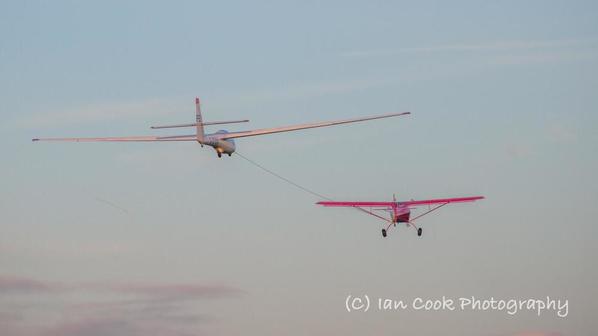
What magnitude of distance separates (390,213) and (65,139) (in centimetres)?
2710

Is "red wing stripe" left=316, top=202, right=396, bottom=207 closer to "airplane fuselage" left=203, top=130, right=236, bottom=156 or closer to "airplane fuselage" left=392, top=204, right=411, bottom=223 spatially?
"airplane fuselage" left=392, top=204, right=411, bottom=223

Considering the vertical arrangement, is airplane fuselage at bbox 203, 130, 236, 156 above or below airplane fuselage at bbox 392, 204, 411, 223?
above

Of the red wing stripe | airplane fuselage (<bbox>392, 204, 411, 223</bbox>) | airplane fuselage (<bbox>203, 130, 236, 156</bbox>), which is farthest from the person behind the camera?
airplane fuselage (<bbox>392, 204, 411, 223</bbox>)

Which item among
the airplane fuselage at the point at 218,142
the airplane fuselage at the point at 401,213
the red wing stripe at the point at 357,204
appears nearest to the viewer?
the airplane fuselage at the point at 218,142

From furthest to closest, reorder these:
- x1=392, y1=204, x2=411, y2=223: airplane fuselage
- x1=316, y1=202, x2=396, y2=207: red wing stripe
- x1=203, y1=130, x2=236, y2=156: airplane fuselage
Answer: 1. x1=392, y1=204, x2=411, y2=223: airplane fuselage
2. x1=316, y1=202, x2=396, y2=207: red wing stripe
3. x1=203, y1=130, x2=236, y2=156: airplane fuselage

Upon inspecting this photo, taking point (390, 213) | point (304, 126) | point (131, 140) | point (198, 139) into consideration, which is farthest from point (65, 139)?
point (390, 213)

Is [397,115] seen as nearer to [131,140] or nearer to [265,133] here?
[265,133]

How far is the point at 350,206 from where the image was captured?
103250 millimetres

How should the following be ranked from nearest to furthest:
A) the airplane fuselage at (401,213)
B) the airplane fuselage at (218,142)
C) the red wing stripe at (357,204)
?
the airplane fuselage at (218,142) → the red wing stripe at (357,204) → the airplane fuselage at (401,213)

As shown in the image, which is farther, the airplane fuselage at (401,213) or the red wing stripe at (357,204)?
the airplane fuselage at (401,213)

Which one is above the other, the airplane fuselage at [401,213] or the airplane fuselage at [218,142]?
the airplane fuselage at [218,142]

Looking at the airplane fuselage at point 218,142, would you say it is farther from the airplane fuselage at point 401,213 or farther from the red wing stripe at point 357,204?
the airplane fuselage at point 401,213

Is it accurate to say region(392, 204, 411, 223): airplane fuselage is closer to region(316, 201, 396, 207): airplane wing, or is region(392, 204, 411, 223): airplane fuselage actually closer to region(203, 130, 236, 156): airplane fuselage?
region(316, 201, 396, 207): airplane wing

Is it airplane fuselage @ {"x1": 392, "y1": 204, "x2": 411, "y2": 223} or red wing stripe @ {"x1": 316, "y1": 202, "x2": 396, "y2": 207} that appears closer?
red wing stripe @ {"x1": 316, "y1": 202, "x2": 396, "y2": 207}
